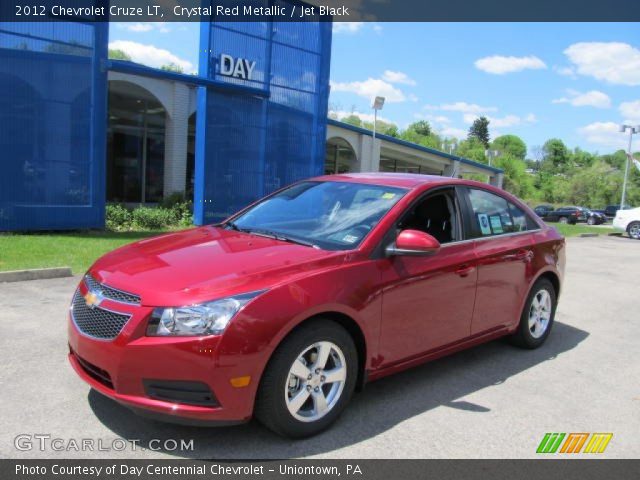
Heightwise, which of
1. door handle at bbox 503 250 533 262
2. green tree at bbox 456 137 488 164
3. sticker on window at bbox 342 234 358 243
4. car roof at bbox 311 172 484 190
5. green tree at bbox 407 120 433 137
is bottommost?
door handle at bbox 503 250 533 262

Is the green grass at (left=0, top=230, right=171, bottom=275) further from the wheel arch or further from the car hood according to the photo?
the wheel arch

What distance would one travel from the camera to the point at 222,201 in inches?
595

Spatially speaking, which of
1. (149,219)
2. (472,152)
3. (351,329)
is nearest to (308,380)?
(351,329)

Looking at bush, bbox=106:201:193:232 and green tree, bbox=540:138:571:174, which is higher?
green tree, bbox=540:138:571:174

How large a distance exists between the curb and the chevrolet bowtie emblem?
4420mm

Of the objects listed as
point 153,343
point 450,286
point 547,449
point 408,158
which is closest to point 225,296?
point 153,343

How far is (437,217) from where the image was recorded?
464 centimetres

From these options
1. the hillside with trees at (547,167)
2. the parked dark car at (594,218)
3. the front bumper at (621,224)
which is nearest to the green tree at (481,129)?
the hillside with trees at (547,167)

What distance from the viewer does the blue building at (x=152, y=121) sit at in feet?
37.8

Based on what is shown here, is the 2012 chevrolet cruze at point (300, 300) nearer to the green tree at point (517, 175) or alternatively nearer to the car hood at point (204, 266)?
the car hood at point (204, 266)

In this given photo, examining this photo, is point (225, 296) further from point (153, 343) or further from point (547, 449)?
point (547, 449)

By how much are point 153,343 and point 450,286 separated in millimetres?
2319

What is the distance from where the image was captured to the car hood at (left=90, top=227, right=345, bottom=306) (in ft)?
10.5

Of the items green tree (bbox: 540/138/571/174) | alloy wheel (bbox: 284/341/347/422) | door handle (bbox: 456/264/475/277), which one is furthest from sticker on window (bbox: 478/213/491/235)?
green tree (bbox: 540/138/571/174)
